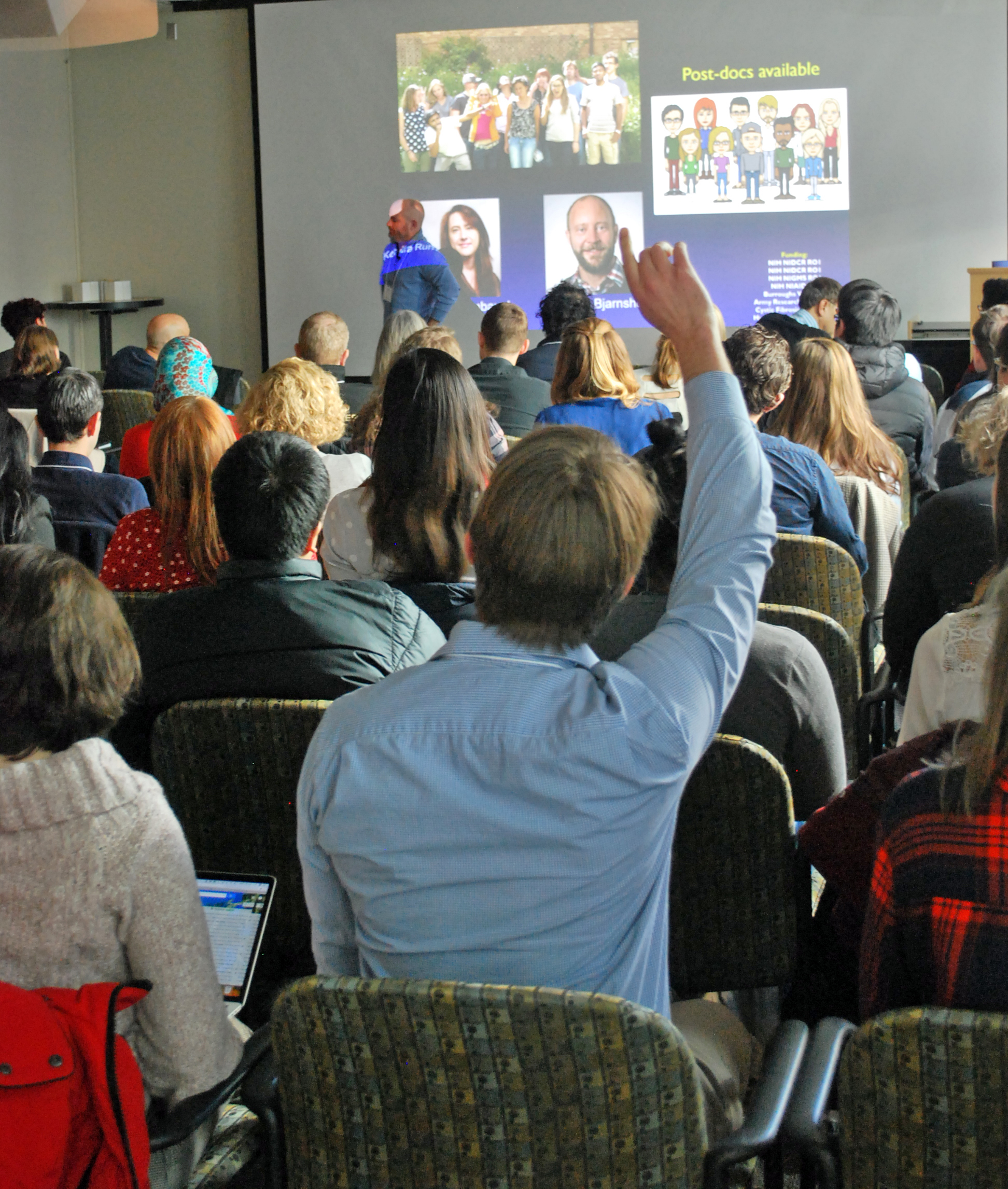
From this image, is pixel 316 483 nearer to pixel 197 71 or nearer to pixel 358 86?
pixel 358 86

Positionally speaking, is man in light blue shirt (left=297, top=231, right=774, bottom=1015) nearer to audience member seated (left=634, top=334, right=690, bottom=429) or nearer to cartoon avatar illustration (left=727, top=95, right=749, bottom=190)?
audience member seated (left=634, top=334, right=690, bottom=429)

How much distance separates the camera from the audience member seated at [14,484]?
116 inches

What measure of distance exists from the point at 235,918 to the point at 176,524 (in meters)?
1.33

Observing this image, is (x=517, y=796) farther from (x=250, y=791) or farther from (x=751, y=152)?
(x=751, y=152)

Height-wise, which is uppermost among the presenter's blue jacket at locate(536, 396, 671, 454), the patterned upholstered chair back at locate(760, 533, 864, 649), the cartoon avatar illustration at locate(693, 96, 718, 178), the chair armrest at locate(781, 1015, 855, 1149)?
the cartoon avatar illustration at locate(693, 96, 718, 178)

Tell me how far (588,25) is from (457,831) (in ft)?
26.9

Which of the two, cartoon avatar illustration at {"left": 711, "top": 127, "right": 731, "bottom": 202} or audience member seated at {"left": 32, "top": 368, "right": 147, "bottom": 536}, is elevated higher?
cartoon avatar illustration at {"left": 711, "top": 127, "right": 731, "bottom": 202}

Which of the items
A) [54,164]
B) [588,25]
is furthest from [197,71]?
[588,25]

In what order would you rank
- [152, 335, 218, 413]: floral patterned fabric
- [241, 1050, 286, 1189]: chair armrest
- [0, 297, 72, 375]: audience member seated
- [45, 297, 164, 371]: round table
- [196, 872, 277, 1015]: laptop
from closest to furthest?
[241, 1050, 286, 1189]: chair armrest, [196, 872, 277, 1015]: laptop, [152, 335, 218, 413]: floral patterned fabric, [0, 297, 72, 375]: audience member seated, [45, 297, 164, 371]: round table

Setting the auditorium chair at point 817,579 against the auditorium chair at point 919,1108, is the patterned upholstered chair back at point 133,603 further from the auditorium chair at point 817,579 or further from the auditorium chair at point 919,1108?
the auditorium chair at point 919,1108

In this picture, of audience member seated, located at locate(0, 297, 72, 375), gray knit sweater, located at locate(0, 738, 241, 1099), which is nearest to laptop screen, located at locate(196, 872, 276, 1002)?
gray knit sweater, located at locate(0, 738, 241, 1099)

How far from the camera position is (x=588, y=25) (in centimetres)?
830

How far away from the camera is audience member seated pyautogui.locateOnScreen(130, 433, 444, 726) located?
1890mm

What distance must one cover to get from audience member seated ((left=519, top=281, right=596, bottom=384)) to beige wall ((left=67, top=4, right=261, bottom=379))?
14.4ft
